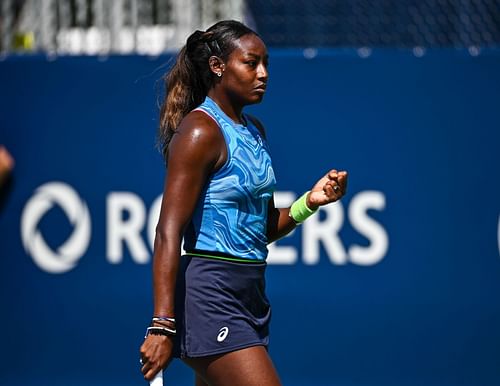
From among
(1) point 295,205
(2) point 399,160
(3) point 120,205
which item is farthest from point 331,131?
(1) point 295,205

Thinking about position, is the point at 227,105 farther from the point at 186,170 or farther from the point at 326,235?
the point at 326,235

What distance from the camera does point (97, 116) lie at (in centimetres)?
569

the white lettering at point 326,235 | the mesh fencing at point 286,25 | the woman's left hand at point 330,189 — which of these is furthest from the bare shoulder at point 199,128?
the mesh fencing at point 286,25

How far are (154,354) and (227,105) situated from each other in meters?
0.94

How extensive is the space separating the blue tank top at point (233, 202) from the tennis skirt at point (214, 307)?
0.05 metres

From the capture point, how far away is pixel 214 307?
329 cm

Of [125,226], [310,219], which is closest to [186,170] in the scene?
[310,219]

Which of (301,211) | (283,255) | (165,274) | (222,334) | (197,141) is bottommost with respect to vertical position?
(222,334)

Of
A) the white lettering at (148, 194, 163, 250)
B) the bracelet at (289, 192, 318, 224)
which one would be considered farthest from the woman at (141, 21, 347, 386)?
the white lettering at (148, 194, 163, 250)

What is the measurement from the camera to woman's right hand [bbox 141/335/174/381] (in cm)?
304

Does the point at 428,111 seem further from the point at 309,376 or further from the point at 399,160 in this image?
the point at 309,376

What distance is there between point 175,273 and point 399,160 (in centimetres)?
263

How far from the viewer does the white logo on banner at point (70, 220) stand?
5648 mm

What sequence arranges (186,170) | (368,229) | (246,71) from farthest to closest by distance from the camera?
(368,229), (246,71), (186,170)
